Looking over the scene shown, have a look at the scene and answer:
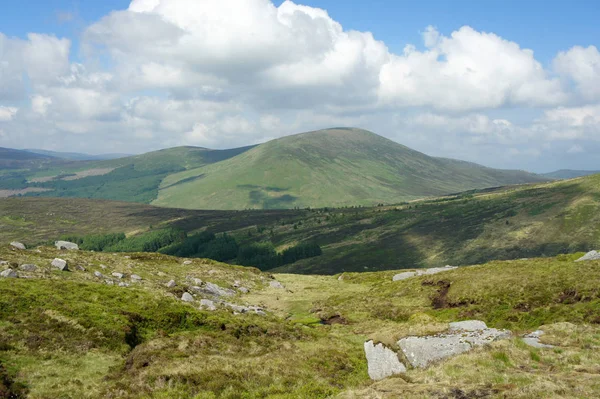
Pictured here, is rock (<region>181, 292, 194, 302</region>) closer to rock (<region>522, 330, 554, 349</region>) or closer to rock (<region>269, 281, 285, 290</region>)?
rock (<region>269, 281, 285, 290</region>)

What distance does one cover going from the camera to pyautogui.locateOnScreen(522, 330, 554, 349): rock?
23.5 metres

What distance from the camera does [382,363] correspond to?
25.8m

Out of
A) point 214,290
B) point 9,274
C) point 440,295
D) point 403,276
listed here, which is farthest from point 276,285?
point 9,274

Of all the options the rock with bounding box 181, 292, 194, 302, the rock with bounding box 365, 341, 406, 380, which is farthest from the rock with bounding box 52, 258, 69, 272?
the rock with bounding box 365, 341, 406, 380

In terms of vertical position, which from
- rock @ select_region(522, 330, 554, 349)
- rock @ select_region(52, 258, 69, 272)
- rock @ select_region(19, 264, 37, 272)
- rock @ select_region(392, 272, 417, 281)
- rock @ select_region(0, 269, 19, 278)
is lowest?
rock @ select_region(392, 272, 417, 281)

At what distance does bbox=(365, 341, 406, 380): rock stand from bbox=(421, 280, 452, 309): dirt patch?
2967 cm

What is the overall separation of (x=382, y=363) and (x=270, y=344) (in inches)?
482

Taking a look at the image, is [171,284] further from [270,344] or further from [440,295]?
[440,295]

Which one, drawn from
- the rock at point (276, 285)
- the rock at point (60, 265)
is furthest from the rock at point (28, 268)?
the rock at point (276, 285)

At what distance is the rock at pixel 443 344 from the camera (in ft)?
79.0

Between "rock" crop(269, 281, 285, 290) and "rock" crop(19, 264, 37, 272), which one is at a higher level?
"rock" crop(19, 264, 37, 272)

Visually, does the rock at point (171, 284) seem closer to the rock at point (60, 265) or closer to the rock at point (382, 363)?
the rock at point (60, 265)

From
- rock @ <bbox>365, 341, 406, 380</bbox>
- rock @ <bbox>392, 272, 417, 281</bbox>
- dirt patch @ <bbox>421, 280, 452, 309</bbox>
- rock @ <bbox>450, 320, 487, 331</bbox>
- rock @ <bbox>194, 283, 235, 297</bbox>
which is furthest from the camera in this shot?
rock @ <bbox>392, 272, 417, 281</bbox>

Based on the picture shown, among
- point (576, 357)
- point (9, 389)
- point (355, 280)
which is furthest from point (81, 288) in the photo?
point (355, 280)
